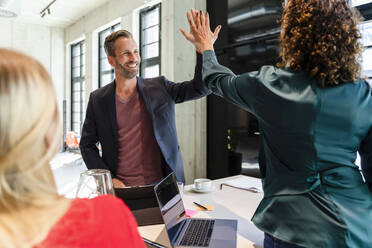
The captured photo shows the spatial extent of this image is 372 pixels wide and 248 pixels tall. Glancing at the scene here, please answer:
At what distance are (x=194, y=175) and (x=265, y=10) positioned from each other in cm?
231

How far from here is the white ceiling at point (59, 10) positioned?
19.9ft

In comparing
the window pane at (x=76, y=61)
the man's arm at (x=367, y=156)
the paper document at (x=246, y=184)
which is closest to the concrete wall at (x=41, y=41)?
the window pane at (x=76, y=61)

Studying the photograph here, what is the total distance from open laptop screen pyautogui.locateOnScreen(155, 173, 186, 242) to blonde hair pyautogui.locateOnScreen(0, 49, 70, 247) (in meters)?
0.71

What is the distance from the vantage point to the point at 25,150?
47 cm

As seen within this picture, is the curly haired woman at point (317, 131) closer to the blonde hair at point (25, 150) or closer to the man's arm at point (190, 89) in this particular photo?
the blonde hair at point (25, 150)

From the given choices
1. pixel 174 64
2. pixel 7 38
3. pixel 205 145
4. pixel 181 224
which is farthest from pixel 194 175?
pixel 7 38

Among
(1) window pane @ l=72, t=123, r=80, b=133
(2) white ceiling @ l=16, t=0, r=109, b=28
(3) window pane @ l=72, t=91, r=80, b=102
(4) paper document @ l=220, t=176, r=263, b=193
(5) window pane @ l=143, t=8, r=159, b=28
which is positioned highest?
(2) white ceiling @ l=16, t=0, r=109, b=28

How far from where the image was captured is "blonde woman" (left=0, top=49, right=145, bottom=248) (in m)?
0.45

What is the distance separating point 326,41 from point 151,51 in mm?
4437

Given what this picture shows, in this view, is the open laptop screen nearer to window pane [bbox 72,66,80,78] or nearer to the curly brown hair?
the curly brown hair

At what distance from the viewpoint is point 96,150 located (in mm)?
1980

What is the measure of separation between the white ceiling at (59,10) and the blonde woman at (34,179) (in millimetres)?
6182

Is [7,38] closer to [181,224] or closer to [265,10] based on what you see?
[265,10]

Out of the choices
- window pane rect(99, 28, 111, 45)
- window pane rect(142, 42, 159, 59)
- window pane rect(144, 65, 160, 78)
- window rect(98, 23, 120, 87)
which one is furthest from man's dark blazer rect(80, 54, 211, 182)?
window pane rect(99, 28, 111, 45)
